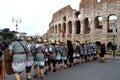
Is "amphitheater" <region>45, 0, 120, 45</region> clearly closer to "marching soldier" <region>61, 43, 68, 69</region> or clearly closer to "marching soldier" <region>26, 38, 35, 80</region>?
"marching soldier" <region>61, 43, 68, 69</region>

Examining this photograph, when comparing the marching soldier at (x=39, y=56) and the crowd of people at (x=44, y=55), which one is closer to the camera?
the crowd of people at (x=44, y=55)

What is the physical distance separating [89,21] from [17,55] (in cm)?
3328

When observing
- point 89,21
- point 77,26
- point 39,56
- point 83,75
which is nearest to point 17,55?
point 39,56

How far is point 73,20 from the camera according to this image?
4606 centimetres

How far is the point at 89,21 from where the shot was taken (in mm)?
41469

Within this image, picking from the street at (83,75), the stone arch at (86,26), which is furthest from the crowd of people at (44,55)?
the stone arch at (86,26)

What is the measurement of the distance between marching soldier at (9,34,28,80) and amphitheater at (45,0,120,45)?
23.1 m

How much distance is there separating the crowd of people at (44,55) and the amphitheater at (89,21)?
1206 cm

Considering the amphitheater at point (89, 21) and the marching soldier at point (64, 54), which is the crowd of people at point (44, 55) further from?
the amphitheater at point (89, 21)

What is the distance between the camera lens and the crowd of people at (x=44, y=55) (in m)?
9.10

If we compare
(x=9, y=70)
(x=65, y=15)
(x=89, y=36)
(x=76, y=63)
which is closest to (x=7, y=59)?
(x=9, y=70)

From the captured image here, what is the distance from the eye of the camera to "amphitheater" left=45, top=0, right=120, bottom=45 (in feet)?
121

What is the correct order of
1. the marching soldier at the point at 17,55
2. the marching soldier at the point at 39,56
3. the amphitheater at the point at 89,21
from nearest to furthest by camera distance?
the marching soldier at the point at 17,55 < the marching soldier at the point at 39,56 < the amphitheater at the point at 89,21

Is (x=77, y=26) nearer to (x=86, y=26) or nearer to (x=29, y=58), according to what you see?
(x=86, y=26)
